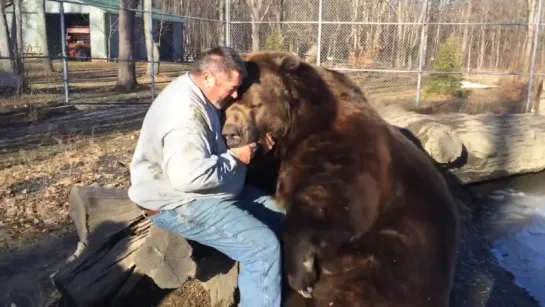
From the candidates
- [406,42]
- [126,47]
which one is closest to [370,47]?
[406,42]

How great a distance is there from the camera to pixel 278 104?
11.3 feet

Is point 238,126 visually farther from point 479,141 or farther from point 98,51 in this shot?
point 98,51

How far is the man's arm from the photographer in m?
2.78

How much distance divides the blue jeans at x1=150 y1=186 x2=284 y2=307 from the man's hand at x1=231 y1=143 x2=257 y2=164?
253 millimetres

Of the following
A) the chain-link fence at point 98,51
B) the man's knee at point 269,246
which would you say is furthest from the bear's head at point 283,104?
the chain-link fence at point 98,51

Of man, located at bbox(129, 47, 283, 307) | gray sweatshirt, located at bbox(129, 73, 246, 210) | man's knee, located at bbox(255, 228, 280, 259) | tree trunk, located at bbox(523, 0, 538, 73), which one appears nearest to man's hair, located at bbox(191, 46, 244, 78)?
man, located at bbox(129, 47, 283, 307)

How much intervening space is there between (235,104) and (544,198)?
483cm

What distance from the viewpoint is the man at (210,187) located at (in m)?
2.96

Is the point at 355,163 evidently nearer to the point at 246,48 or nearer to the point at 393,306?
the point at 393,306

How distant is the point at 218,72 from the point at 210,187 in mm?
650

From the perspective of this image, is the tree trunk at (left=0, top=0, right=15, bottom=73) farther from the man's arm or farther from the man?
the man's arm

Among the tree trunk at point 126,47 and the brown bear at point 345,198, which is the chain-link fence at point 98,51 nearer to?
the tree trunk at point 126,47

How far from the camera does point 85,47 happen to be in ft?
111

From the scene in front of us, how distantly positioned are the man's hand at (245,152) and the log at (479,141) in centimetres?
326
